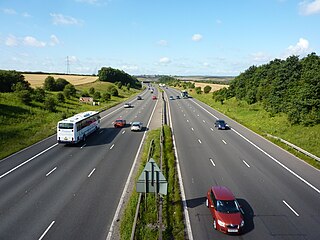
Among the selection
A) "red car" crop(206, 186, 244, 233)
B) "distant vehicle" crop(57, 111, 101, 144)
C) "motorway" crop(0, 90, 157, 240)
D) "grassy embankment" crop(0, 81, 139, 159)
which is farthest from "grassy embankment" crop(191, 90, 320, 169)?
"grassy embankment" crop(0, 81, 139, 159)

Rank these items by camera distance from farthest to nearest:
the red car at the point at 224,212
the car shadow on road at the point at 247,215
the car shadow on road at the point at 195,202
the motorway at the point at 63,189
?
the car shadow on road at the point at 195,202
the car shadow on road at the point at 247,215
the motorway at the point at 63,189
the red car at the point at 224,212

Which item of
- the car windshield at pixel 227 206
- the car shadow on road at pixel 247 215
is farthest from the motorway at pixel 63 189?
the car shadow on road at pixel 247 215

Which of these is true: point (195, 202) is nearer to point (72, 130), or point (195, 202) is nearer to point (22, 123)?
point (72, 130)

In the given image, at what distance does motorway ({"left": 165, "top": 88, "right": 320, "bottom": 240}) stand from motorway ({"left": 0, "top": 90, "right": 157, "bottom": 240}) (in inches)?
184

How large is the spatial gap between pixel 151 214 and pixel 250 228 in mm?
4906

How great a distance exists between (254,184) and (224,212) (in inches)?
260

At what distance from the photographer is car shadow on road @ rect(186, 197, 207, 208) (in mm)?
16422

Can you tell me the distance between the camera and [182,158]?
1009 inches

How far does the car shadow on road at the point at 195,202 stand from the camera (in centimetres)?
1642

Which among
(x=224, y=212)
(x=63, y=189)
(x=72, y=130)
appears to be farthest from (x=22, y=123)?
(x=224, y=212)

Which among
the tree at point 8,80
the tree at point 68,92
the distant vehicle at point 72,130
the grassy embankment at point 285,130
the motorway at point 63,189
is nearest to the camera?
the motorway at point 63,189

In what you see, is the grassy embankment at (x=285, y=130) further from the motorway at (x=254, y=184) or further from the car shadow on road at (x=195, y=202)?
the car shadow on road at (x=195, y=202)

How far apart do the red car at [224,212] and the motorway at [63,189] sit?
5210mm

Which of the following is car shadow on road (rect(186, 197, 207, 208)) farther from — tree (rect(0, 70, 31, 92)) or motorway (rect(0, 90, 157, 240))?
tree (rect(0, 70, 31, 92))
